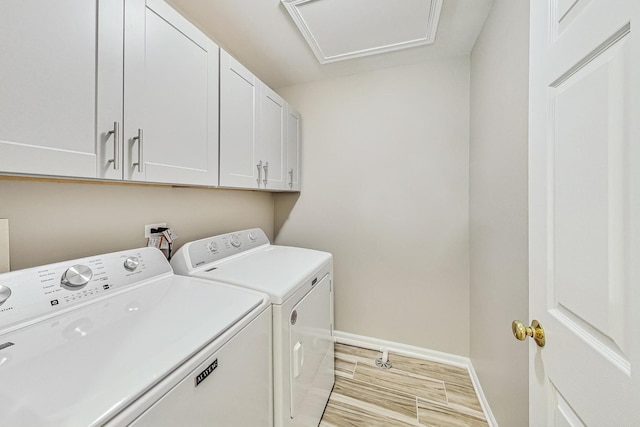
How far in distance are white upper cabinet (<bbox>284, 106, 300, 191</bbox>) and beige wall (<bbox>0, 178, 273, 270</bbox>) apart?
70 cm

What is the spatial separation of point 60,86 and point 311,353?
1.50m

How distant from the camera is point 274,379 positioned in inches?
41.3

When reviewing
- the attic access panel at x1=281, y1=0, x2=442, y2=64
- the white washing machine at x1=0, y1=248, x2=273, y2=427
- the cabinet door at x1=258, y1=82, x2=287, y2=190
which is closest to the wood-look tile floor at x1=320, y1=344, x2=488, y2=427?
the white washing machine at x1=0, y1=248, x2=273, y2=427

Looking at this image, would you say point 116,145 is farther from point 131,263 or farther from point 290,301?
point 290,301

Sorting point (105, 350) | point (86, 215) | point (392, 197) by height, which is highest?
point (392, 197)

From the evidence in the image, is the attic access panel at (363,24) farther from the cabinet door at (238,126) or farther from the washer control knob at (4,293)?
the washer control knob at (4,293)

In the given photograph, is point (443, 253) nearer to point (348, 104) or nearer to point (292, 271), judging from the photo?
point (292, 271)

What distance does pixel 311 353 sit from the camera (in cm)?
137

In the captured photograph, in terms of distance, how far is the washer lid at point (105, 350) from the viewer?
0.45 metres

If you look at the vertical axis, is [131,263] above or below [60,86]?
below

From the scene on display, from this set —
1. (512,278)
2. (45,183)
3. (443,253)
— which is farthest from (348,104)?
(45,183)

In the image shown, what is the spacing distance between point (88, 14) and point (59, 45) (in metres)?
0.16

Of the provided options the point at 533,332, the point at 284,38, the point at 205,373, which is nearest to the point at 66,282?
the point at 205,373

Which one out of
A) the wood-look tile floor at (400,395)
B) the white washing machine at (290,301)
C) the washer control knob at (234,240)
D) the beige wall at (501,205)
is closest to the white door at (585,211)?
the beige wall at (501,205)
